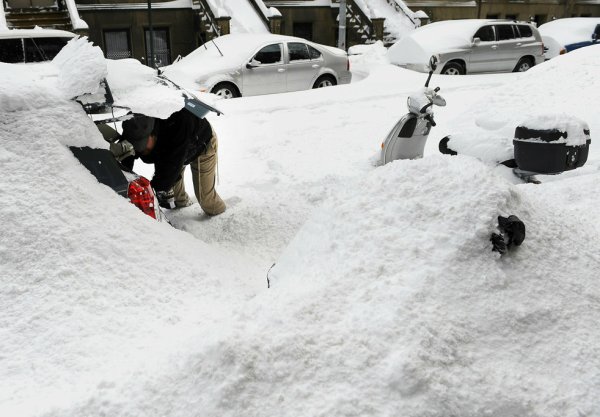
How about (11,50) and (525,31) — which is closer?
(11,50)

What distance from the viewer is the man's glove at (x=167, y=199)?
17.6 ft

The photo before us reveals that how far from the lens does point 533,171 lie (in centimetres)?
483

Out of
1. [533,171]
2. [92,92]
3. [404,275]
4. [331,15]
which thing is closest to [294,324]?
[404,275]

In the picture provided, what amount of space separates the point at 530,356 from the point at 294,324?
2.46 feet

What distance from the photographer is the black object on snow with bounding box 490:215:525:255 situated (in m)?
1.94

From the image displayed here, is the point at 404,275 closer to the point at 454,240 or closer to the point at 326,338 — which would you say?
the point at 454,240

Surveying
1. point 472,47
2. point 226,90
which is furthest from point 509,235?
point 472,47

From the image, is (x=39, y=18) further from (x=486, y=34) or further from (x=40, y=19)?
(x=486, y=34)

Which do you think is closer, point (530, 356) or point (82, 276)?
point (530, 356)

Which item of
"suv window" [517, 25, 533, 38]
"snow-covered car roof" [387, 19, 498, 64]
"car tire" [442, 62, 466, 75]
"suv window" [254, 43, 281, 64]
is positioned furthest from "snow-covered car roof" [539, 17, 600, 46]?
"suv window" [254, 43, 281, 64]

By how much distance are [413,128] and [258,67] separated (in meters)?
6.04

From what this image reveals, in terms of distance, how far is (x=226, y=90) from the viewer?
1094 centimetres

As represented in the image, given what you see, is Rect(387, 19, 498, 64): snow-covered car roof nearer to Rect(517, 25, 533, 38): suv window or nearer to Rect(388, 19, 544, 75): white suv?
Rect(388, 19, 544, 75): white suv

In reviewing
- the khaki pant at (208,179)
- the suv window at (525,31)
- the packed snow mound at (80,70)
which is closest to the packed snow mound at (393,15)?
the suv window at (525,31)
